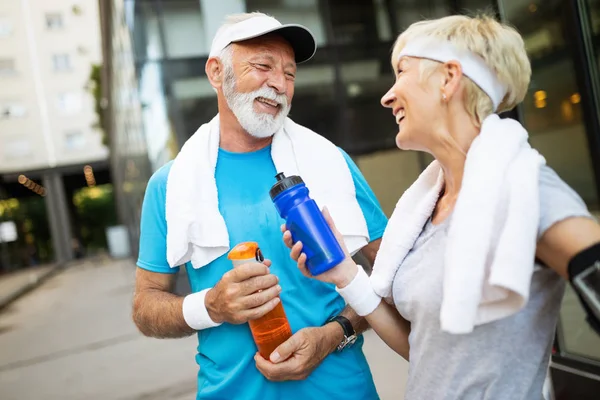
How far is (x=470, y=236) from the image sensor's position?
43.7 inches

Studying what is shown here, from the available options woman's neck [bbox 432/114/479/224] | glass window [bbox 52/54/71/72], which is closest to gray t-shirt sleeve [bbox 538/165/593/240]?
woman's neck [bbox 432/114/479/224]

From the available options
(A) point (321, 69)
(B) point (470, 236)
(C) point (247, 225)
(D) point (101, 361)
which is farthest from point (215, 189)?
A: (A) point (321, 69)

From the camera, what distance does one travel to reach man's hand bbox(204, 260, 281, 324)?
1.40 metres

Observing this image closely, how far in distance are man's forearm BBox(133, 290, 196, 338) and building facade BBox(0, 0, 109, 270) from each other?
35.4 metres

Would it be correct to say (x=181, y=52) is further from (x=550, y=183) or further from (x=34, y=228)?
(x=34, y=228)

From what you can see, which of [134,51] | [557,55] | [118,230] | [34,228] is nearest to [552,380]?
[557,55]

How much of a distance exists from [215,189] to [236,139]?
0.20m

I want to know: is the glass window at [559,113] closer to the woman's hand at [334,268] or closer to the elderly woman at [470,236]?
the elderly woman at [470,236]

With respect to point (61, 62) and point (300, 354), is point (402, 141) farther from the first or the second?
point (61, 62)

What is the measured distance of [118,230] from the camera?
1009 inches

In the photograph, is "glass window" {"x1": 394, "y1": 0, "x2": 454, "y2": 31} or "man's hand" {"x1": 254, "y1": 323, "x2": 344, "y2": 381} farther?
"glass window" {"x1": 394, "y1": 0, "x2": 454, "y2": 31}

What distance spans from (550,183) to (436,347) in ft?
1.48

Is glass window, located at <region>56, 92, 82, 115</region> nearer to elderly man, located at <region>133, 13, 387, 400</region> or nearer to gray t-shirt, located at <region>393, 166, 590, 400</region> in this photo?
elderly man, located at <region>133, 13, 387, 400</region>

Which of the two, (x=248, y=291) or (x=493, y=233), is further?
(x=248, y=291)
